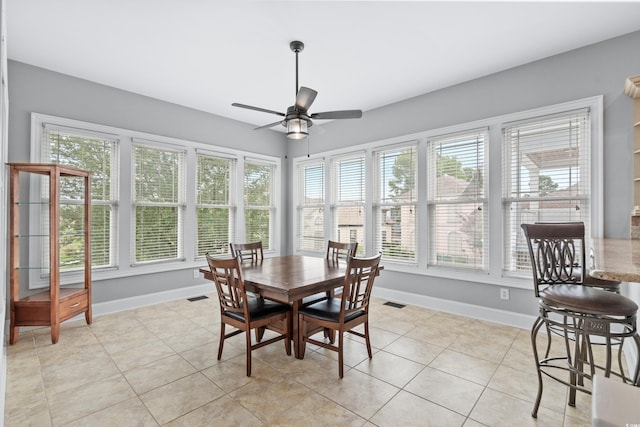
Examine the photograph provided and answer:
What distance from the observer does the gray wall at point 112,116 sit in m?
3.31

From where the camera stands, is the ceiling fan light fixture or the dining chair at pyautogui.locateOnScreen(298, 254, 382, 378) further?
the ceiling fan light fixture

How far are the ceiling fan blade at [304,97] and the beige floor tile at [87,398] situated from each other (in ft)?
8.62

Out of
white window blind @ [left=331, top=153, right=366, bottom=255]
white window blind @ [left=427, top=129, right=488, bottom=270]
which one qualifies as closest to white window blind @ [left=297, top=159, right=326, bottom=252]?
white window blind @ [left=331, top=153, right=366, bottom=255]

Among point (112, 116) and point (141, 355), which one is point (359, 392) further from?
point (112, 116)

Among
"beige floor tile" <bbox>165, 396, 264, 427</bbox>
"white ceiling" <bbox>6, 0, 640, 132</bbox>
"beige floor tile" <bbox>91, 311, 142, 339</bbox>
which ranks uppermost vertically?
"white ceiling" <bbox>6, 0, 640, 132</bbox>

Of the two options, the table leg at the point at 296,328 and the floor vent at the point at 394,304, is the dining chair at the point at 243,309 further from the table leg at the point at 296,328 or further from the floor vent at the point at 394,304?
the floor vent at the point at 394,304

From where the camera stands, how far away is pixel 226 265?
2.38 meters

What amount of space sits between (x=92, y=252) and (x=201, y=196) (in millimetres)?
1597

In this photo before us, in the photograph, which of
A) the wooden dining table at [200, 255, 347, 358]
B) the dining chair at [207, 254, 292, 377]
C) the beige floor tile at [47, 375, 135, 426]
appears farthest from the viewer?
the dining chair at [207, 254, 292, 377]

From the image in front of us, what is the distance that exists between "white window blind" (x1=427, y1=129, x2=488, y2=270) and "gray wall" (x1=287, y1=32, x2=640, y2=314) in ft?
0.83

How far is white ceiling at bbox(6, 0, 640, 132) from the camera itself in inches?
99.4

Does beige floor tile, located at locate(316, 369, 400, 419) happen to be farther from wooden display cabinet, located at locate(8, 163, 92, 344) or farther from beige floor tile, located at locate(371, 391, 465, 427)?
wooden display cabinet, located at locate(8, 163, 92, 344)

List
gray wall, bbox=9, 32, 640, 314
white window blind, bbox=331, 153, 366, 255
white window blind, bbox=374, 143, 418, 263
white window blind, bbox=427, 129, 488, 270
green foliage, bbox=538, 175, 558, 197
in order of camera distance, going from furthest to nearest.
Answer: white window blind, bbox=331, 153, 366, 255
white window blind, bbox=374, 143, 418, 263
white window blind, bbox=427, 129, 488, 270
green foliage, bbox=538, 175, 558, 197
gray wall, bbox=9, 32, 640, 314

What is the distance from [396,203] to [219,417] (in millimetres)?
3470
